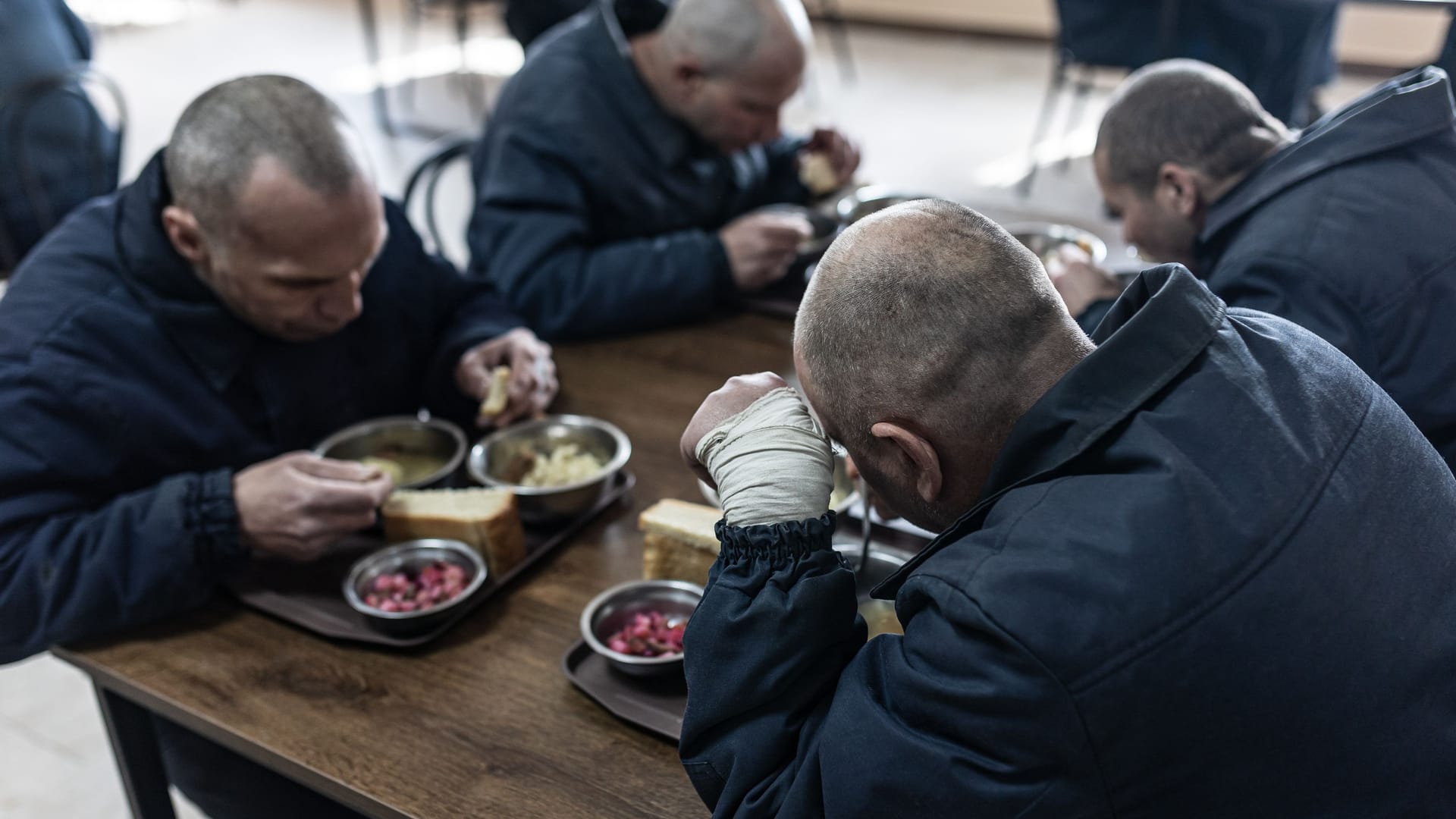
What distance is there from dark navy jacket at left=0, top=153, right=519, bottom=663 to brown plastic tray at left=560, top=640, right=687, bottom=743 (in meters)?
0.47

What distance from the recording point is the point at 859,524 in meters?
1.56

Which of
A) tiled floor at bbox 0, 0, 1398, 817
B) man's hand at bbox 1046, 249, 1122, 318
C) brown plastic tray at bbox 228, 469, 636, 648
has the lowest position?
tiled floor at bbox 0, 0, 1398, 817

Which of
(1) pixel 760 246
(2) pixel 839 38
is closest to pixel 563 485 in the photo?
(1) pixel 760 246


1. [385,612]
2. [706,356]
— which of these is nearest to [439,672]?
[385,612]

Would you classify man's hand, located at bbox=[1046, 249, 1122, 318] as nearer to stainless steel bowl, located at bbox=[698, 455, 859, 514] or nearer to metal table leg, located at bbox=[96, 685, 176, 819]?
stainless steel bowl, located at bbox=[698, 455, 859, 514]

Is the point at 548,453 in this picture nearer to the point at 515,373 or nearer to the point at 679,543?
the point at 515,373

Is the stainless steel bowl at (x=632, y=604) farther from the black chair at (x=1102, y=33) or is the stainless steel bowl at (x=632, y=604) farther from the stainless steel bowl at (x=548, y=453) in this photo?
the black chair at (x=1102, y=33)

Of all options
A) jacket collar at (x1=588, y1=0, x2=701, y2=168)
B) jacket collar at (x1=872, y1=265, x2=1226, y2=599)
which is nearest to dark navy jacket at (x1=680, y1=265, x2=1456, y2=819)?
jacket collar at (x1=872, y1=265, x2=1226, y2=599)

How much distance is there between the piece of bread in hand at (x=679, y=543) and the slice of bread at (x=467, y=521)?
178 mm

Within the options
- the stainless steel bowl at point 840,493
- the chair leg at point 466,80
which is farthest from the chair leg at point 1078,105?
the stainless steel bowl at point 840,493

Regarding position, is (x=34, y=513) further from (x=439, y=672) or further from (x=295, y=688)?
(x=439, y=672)

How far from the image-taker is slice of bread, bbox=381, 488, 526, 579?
1.48 metres

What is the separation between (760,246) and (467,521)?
3.16 ft

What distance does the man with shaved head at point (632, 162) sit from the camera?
2.19m
